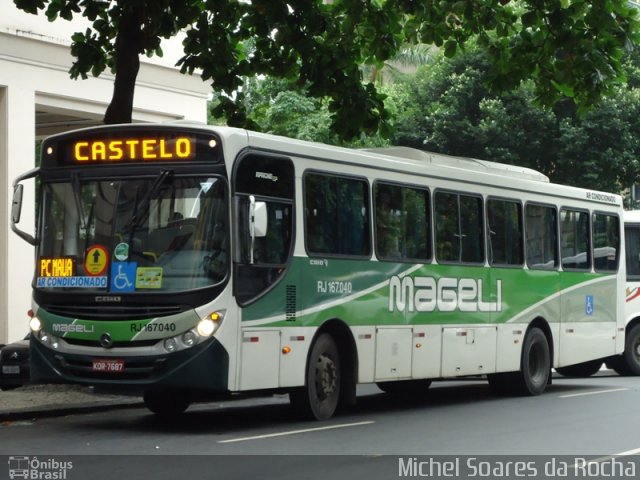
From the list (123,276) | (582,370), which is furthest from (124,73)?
(582,370)

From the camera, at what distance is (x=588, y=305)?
2112 centimetres

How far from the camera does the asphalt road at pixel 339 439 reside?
35.2ft

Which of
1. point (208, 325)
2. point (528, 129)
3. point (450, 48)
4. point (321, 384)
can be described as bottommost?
point (321, 384)

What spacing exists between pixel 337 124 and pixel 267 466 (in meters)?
9.60

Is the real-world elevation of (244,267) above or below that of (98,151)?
below

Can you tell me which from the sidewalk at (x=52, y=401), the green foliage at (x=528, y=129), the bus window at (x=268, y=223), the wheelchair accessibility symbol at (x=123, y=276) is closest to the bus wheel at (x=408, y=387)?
the sidewalk at (x=52, y=401)

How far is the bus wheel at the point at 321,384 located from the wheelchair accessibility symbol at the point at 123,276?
2265 mm

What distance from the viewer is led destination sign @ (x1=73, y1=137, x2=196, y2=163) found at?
533 inches

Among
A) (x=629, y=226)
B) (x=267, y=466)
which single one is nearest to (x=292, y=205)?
(x=267, y=466)

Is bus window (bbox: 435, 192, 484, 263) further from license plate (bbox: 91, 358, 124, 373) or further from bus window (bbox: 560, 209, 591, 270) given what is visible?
license plate (bbox: 91, 358, 124, 373)

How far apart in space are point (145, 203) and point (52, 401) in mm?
4078

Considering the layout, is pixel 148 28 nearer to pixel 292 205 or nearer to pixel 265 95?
pixel 292 205

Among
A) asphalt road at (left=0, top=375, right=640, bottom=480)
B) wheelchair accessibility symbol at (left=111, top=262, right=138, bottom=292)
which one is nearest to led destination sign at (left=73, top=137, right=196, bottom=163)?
wheelchair accessibility symbol at (left=111, top=262, right=138, bottom=292)

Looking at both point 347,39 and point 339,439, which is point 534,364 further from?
point 339,439
